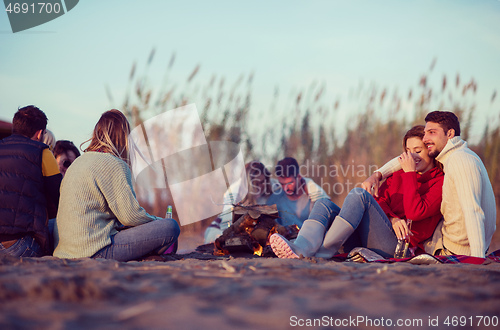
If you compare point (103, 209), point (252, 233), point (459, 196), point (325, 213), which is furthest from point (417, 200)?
point (103, 209)

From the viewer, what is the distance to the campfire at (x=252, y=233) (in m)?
3.78

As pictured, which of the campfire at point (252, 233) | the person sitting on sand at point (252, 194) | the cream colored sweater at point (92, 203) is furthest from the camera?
the person sitting on sand at point (252, 194)

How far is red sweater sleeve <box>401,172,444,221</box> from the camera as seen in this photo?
323 cm

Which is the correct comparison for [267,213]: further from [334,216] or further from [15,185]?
[15,185]

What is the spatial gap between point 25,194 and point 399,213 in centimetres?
269

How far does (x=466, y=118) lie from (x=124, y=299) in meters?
7.26

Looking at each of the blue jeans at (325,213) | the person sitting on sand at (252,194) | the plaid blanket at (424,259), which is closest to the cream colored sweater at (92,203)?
the blue jeans at (325,213)

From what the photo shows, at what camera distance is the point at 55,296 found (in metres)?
1.43

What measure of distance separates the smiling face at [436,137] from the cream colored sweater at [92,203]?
84.9 inches

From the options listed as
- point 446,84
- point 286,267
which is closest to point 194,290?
point 286,267

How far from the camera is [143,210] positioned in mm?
3184

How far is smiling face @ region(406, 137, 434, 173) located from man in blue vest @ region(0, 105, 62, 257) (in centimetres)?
263

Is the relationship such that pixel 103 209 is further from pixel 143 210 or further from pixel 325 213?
pixel 325 213

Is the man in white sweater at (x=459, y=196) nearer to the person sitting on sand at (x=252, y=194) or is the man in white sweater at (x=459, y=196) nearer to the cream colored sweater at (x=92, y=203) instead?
the cream colored sweater at (x=92, y=203)
